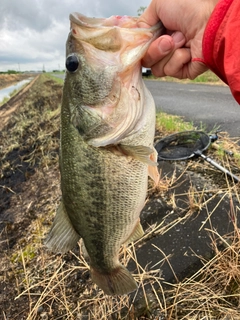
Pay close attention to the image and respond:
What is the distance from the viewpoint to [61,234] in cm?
230

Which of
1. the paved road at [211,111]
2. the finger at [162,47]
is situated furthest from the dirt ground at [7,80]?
the finger at [162,47]

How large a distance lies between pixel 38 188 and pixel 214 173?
2.78 m

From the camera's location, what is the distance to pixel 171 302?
290cm

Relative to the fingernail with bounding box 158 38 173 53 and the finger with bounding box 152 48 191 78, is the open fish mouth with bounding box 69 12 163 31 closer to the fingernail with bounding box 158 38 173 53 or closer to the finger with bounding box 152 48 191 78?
the fingernail with bounding box 158 38 173 53

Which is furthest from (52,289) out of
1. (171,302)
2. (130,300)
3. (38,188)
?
(38,188)

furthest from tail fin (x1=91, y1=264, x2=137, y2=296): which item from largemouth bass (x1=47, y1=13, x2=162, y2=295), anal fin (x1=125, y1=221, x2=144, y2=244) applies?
anal fin (x1=125, y1=221, x2=144, y2=244)

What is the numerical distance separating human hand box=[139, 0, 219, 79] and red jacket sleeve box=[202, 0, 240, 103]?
238 millimetres

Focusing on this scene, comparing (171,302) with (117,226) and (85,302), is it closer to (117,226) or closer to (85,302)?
(85,302)

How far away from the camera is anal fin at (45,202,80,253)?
2.29m

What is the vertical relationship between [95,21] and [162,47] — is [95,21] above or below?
above

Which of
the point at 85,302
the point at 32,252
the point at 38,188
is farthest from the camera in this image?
the point at 38,188

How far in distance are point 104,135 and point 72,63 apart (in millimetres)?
465

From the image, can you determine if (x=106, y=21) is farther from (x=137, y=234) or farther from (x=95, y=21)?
(x=137, y=234)

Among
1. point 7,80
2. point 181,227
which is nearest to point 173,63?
point 181,227
